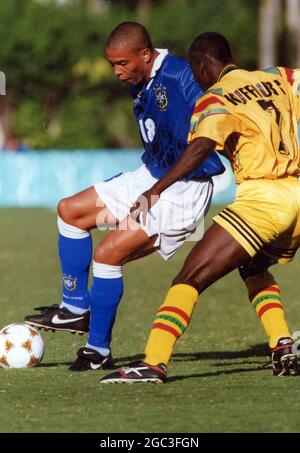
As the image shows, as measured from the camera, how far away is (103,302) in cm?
784

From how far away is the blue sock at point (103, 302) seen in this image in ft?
25.7

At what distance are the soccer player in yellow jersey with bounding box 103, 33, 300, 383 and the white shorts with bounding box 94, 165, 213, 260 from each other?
65 cm

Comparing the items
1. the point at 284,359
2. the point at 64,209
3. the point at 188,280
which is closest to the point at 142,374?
the point at 188,280

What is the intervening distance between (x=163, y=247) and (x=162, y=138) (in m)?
0.73

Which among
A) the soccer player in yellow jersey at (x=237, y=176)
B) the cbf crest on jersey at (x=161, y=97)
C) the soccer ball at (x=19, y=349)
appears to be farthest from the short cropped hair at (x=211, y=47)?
the soccer ball at (x=19, y=349)

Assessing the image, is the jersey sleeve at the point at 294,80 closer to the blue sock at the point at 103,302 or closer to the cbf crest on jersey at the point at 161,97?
the cbf crest on jersey at the point at 161,97

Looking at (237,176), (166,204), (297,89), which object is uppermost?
(297,89)

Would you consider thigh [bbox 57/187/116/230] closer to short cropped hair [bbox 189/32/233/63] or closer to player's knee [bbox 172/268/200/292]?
player's knee [bbox 172/268/200/292]

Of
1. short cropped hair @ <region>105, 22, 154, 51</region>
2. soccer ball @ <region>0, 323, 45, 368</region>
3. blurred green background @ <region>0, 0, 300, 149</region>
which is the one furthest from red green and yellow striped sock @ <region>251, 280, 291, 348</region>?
blurred green background @ <region>0, 0, 300, 149</region>

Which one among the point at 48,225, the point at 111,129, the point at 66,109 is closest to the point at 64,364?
A: the point at 48,225

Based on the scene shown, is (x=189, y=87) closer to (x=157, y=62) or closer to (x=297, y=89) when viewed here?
(x=157, y=62)

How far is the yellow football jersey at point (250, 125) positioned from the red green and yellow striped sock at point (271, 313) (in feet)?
3.15

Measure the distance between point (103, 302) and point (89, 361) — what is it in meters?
0.40

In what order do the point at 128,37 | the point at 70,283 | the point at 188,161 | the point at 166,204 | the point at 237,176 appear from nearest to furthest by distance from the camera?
the point at 188,161 < the point at 237,176 < the point at 128,37 < the point at 166,204 < the point at 70,283
